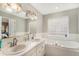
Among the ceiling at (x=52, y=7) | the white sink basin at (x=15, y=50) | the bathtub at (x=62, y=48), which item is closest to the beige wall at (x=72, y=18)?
the ceiling at (x=52, y=7)

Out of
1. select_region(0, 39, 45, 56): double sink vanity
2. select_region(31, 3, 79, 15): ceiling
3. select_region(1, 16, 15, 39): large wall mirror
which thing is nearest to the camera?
select_region(0, 39, 45, 56): double sink vanity

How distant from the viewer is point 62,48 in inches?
73.0

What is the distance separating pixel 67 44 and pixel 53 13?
0.70m

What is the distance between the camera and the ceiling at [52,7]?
1791 millimetres

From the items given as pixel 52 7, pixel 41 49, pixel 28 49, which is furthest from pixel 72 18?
pixel 28 49

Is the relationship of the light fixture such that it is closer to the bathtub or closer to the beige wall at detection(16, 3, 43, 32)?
the beige wall at detection(16, 3, 43, 32)

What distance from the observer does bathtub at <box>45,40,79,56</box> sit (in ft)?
5.82

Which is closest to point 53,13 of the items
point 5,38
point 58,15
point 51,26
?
point 58,15

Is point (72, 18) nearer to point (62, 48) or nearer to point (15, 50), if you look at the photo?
point (62, 48)

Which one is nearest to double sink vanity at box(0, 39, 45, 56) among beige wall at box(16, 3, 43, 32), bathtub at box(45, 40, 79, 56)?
bathtub at box(45, 40, 79, 56)

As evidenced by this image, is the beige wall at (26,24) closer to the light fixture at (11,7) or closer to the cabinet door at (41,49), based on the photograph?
the light fixture at (11,7)

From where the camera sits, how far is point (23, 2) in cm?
178

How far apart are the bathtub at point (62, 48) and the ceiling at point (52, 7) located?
639 mm

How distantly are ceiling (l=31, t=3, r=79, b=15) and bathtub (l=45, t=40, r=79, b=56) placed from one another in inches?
25.2
